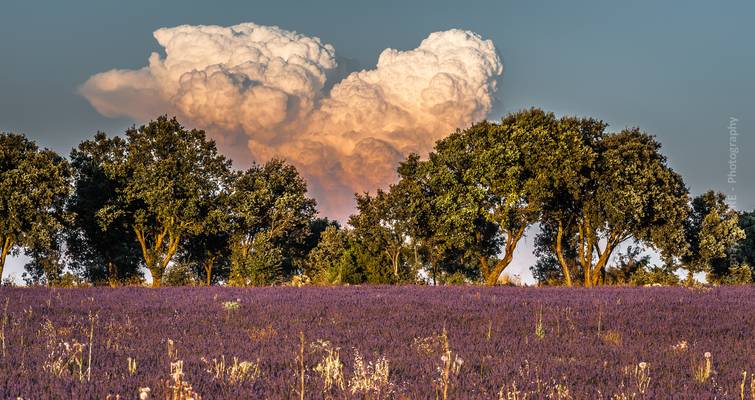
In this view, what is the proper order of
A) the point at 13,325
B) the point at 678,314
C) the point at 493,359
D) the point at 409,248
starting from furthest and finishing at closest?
the point at 409,248 < the point at 678,314 < the point at 13,325 < the point at 493,359

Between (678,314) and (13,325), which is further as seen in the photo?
(678,314)

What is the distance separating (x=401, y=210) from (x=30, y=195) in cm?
2439

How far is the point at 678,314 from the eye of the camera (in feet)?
49.9

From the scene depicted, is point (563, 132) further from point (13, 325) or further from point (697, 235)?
point (13, 325)

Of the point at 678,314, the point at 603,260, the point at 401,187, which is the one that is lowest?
the point at 678,314

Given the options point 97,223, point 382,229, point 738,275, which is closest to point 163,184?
point 97,223

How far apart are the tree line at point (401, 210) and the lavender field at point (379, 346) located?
20.8 m

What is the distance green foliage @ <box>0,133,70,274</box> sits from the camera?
44.8 meters

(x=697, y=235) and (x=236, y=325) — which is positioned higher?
(x=697, y=235)

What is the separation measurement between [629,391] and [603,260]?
42582mm

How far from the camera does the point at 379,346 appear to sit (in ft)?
36.0

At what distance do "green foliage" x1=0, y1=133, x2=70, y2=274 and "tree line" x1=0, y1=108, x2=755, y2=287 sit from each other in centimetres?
11

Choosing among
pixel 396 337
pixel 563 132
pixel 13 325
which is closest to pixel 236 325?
pixel 396 337

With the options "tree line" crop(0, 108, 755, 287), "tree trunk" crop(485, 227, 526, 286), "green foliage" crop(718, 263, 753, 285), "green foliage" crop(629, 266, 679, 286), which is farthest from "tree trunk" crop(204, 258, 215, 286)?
"green foliage" crop(718, 263, 753, 285)
